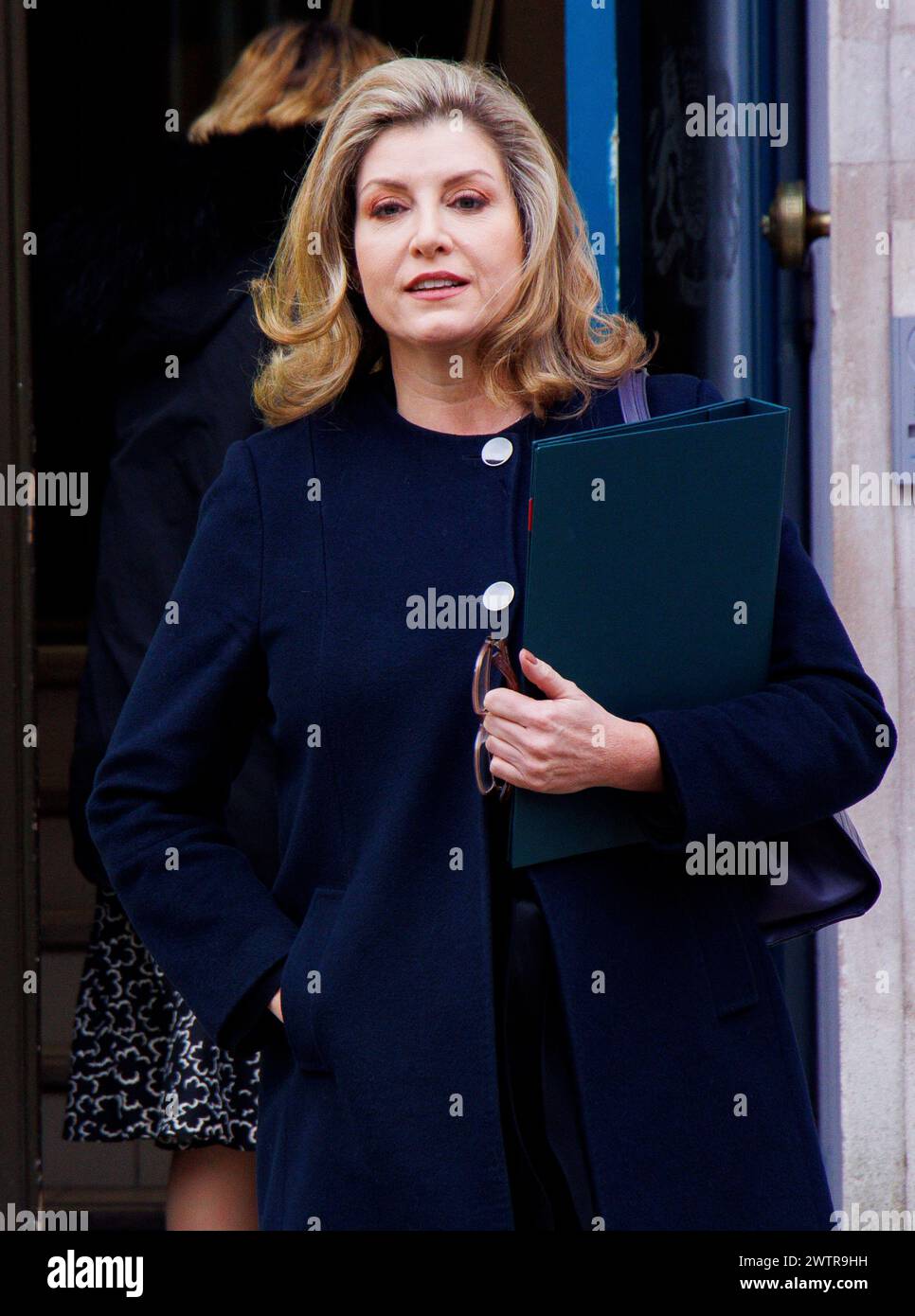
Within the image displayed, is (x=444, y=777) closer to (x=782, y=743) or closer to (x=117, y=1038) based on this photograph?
(x=782, y=743)

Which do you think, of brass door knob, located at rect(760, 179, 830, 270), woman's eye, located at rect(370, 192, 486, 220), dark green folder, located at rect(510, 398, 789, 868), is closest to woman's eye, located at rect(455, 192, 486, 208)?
woman's eye, located at rect(370, 192, 486, 220)

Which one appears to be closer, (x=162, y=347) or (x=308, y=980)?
(x=308, y=980)

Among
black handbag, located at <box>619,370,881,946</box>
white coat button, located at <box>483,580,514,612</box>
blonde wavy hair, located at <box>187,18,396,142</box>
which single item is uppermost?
blonde wavy hair, located at <box>187,18,396,142</box>

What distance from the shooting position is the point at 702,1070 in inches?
73.7

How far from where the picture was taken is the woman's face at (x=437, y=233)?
196 centimetres

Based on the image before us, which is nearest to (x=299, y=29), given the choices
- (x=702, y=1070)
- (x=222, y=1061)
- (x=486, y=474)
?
(x=486, y=474)

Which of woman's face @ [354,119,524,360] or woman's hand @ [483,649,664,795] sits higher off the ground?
woman's face @ [354,119,524,360]

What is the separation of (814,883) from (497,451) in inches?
22.5

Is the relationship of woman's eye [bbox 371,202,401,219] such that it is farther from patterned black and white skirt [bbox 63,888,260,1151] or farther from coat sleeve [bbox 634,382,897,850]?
patterned black and white skirt [bbox 63,888,260,1151]

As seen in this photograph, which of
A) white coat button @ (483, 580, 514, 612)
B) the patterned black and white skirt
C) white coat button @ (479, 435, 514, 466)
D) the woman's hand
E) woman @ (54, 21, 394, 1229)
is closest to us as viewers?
the woman's hand

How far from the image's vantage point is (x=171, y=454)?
2.97m

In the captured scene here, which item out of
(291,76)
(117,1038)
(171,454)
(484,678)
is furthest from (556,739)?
(291,76)

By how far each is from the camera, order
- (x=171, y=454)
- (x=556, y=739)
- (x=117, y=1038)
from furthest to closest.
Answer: (x=117, y=1038) < (x=171, y=454) < (x=556, y=739)

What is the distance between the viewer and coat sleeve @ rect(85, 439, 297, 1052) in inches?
77.6
